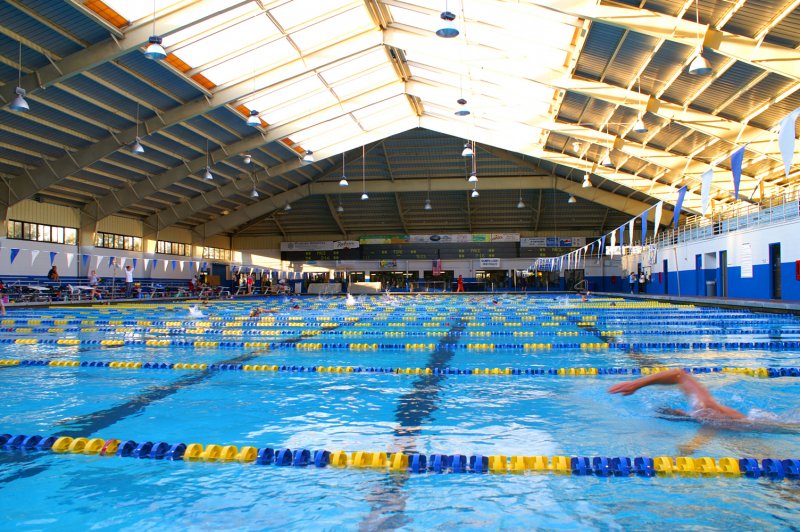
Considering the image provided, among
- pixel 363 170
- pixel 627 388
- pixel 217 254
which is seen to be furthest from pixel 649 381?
pixel 217 254

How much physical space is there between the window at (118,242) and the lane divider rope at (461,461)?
925 inches

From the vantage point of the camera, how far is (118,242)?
2652 centimetres

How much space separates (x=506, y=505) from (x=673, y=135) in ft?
61.5

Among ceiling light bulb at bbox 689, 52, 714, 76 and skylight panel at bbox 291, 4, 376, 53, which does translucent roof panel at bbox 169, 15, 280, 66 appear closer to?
skylight panel at bbox 291, 4, 376, 53

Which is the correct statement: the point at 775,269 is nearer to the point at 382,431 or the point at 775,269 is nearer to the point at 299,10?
the point at 299,10

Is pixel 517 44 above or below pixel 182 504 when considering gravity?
above

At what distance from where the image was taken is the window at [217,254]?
3494cm

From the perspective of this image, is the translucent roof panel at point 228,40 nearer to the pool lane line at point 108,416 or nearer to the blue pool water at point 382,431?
the blue pool water at point 382,431

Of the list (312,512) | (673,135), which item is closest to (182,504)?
(312,512)

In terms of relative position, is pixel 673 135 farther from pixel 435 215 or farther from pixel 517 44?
pixel 435 215

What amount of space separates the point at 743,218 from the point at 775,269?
9.55 feet

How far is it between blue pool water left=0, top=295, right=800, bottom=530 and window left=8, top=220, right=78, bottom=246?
13.9 m

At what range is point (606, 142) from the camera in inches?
779

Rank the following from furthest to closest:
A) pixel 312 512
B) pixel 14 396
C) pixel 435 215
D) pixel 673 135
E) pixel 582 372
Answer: pixel 435 215
pixel 673 135
pixel 582 372
pixel 14 396
pixel 312 512
